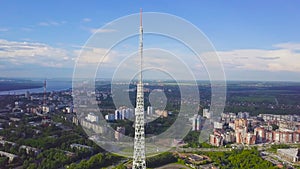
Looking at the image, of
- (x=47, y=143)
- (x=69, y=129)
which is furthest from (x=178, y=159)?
(x=69, y=129)

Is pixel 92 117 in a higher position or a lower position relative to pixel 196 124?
higher

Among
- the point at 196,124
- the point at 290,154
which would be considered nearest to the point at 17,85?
the point at 196,124

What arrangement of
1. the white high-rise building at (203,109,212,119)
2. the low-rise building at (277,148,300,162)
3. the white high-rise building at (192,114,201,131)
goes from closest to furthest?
the low-rise building at (277,148,300,162) < the white high-rise building at (192,114,201,131) < the white high-rise building at (203,109,212,119)

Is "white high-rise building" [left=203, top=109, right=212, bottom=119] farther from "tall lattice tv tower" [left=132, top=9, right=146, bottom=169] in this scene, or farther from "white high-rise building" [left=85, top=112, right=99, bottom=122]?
"tall lattice tv tower" [left=132, top=9, right=146, bottom=169]

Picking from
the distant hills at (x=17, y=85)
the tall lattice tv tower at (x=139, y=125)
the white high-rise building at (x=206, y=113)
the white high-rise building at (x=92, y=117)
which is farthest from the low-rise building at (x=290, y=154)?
the distant hills at (x=17, y=85)

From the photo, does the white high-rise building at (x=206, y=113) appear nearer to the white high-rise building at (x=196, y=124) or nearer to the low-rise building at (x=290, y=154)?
the white high-rise building at (x=196, y=124)

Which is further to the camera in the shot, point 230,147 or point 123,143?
point 230,147

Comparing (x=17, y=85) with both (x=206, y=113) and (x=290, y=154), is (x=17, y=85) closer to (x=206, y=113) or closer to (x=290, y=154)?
(x=206, y=113)

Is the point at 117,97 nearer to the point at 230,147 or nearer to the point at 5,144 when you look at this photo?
the point at 5,144

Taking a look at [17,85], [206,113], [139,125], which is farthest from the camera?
[17,85]

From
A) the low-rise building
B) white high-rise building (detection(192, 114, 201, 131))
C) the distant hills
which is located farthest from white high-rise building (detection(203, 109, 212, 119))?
the distant hills

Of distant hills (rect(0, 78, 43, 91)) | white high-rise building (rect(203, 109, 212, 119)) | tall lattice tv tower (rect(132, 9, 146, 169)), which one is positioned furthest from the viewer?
distant hills (rect(0, 78, 43, 91))
